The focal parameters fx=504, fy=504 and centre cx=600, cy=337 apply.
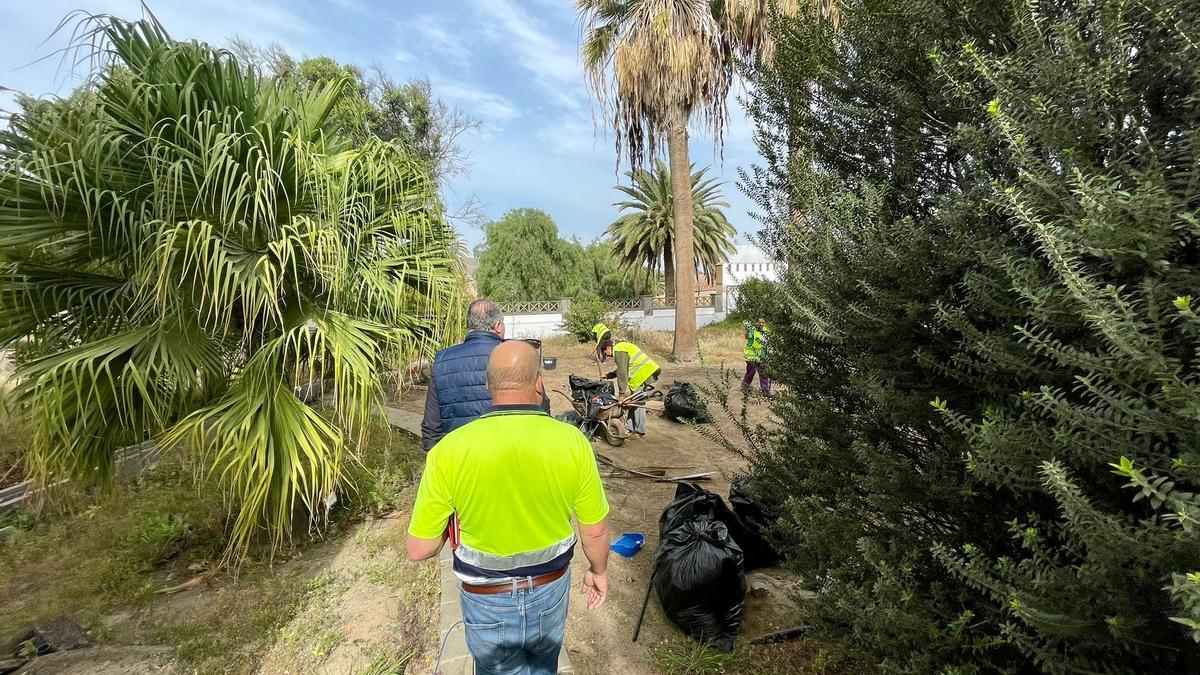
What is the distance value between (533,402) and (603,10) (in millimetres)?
12686

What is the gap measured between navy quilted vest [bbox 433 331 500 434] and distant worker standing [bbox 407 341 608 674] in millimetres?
1263

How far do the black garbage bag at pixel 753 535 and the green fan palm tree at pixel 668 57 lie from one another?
9.51 m

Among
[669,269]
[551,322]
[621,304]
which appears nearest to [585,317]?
[551,322]

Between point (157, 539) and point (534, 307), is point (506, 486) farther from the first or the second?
point (534, 307)

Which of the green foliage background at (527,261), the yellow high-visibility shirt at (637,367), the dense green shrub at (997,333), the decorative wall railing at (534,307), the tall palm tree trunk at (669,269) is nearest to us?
the dense green shrub at (997,333)

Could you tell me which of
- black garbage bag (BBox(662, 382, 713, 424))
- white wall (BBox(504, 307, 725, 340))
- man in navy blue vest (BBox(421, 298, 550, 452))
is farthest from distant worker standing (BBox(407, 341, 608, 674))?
white wall (BBox(504, 307, 725, 340))

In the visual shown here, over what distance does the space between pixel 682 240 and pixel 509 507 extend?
12.3m

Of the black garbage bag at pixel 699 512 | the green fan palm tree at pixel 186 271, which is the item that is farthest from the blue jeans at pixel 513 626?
the green fan palm tree at pixel 186 271

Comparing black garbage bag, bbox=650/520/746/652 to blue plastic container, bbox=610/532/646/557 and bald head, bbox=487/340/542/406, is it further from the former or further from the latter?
bald head, bbox=487/340/542/406

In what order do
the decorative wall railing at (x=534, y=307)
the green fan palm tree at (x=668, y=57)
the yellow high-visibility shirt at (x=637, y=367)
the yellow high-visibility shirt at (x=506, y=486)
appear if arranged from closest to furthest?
the yellow high-visibility shirt at (x=506, y=486) → the yellow high-visibility shirt at (x=637, y=367) → the green fan palm tree at (x=668, y=57) → the decorative wall railing at (x=534, y=307)

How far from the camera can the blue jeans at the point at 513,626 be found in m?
1.84

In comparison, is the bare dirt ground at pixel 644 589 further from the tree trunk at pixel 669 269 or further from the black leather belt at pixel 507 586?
the tree trunk at pixel 669 269

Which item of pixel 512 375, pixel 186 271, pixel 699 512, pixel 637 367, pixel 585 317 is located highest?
pixel 186 271

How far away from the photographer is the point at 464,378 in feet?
Result: 10.1
